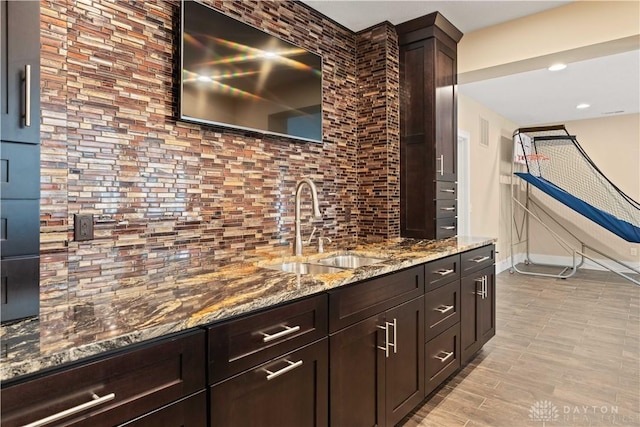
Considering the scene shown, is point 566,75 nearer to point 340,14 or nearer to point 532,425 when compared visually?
point 340,14

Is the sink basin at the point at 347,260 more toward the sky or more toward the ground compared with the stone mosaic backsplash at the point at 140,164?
more toward the ground

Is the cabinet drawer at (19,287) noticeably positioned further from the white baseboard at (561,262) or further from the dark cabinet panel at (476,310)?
the white baseboard at (561,262)

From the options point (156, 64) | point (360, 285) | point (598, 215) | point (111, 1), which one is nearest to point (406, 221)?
point (360, 285)

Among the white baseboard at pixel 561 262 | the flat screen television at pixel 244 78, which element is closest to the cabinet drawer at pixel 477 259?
the flat screen television at pixel 244 78

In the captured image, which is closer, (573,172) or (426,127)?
(426,127)

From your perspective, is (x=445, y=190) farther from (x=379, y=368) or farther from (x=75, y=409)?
(x=75, y=409)

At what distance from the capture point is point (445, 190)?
3045 millimetres

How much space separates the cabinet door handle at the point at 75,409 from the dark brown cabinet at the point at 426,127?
98.9 inches

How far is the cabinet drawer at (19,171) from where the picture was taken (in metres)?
0.95

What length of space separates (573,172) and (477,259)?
428 cm

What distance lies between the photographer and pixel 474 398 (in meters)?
2.27

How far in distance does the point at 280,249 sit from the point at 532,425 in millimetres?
1728

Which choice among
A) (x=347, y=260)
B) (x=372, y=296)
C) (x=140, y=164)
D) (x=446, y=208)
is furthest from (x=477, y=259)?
(x=140, y=164)

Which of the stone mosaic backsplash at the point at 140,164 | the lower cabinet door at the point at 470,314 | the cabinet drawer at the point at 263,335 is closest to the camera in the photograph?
the cabinet drawer at the point at 263,335
